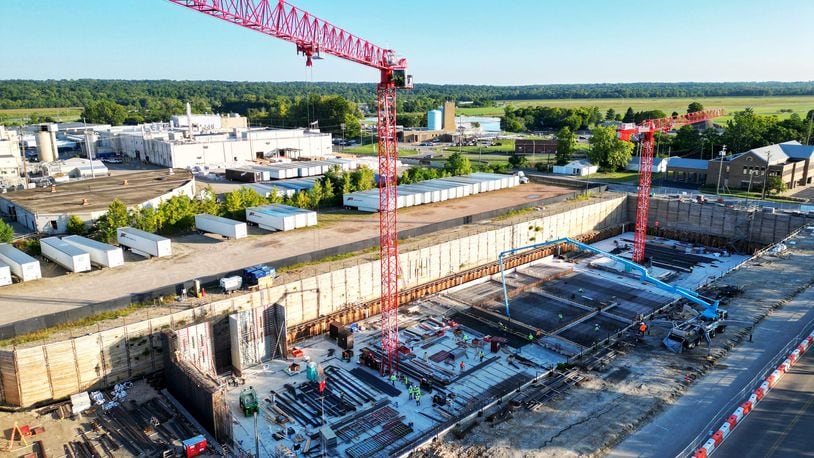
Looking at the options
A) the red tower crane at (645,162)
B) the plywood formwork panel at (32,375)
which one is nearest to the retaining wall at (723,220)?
the red tower crane at (645,162)

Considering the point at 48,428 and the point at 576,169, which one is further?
the point at 576,169

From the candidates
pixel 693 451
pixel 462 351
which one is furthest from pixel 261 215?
pixel 693 451

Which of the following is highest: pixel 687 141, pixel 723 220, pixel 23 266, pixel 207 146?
pixel 207 146

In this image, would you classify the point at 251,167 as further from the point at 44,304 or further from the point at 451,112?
the point at 451,112

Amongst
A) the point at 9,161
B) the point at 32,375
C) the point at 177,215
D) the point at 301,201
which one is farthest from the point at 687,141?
the point at 9,161

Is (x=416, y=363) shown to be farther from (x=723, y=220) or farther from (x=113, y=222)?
(x=723, y=220)

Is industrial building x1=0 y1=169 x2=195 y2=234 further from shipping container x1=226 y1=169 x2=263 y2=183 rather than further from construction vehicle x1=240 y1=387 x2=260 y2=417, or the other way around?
construction vehicle x1=240 y1=387 x2=260 y2=417

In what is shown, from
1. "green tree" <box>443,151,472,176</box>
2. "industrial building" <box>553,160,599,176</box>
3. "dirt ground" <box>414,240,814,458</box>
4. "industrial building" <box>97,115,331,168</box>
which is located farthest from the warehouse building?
"dirt ground" <box>414,240,814,458</box>
